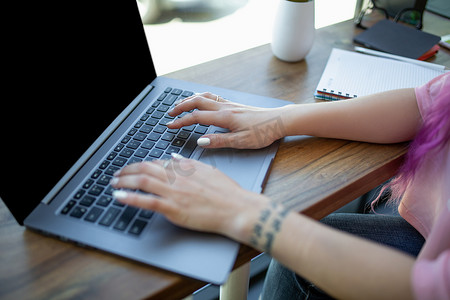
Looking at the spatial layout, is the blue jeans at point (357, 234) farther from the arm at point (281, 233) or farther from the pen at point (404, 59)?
the pen at point (404, 59)

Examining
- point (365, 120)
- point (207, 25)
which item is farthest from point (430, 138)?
point (207, 25)

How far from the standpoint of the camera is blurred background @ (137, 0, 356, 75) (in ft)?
3.34

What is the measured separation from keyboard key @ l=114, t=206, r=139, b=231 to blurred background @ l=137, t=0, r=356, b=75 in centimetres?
49

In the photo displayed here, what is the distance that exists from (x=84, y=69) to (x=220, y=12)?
3.04 feet

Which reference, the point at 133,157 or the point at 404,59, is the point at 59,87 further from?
the point at 404,59

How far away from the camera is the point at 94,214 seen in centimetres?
50

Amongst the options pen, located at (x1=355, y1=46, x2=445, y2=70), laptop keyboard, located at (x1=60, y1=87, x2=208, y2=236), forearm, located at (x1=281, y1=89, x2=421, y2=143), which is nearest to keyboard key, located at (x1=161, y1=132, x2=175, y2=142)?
laptop keyboard, located at (x1=60, y1=87, x2=208, y2=236)

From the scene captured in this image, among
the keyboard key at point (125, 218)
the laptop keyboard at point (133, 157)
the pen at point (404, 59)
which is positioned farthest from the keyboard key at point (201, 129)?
the pen at point (404, 59)

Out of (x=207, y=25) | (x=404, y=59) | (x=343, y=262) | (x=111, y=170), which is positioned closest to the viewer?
(x=343, y=262)

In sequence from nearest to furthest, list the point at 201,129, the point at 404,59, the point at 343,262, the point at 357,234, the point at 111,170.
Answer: the point at 343,262 < the point at 111,170 < the point at 201,129 < the point at 357,234 < the point at 404,59

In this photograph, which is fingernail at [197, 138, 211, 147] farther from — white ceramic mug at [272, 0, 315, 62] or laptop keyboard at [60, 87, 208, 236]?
white ceramic mug at [272, 0, 315, 62]

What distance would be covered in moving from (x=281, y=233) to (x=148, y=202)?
19cm

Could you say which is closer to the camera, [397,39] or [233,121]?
[233,121]

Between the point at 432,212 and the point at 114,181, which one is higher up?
the point at 114,181
